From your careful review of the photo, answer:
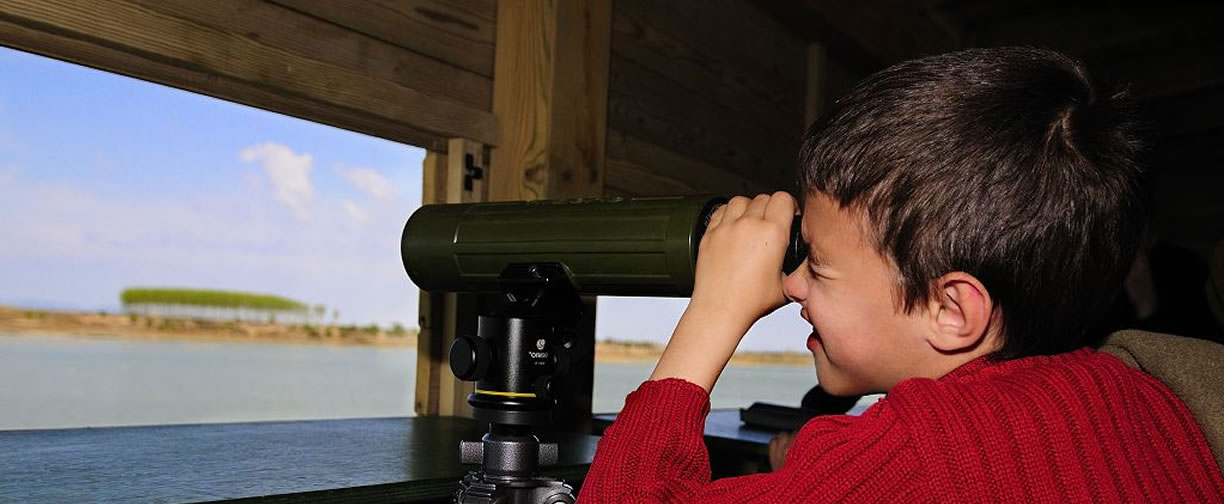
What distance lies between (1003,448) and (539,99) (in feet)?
5.35

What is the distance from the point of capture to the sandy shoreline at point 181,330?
194 centimetres

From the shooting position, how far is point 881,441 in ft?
2.95

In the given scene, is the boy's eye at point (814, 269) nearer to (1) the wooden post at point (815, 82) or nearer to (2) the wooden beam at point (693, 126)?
(2) the wooden beam at point (693, 126)

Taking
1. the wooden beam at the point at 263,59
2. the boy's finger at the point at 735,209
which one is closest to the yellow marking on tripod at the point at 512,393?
the boy's finger at the point at 735,209

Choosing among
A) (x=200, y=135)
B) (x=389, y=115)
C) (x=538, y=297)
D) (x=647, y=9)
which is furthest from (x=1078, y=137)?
(x=647, y=9)

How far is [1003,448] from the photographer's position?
886 millimetres

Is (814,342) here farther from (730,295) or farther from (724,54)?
(724,54)

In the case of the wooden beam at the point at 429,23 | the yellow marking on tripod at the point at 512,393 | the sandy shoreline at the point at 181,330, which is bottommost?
the yellow marking on tripod at the point at 512,393

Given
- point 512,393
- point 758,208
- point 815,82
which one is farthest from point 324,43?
point 815,82

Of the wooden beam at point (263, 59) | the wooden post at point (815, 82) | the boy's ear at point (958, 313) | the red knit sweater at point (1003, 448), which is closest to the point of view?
the red knit sweater at point (1003, 448)

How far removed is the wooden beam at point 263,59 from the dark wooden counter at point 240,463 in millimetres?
561

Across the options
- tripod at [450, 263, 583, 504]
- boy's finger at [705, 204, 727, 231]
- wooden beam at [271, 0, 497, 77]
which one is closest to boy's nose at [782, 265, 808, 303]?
boy's finger at [705, 204, 727, 231]

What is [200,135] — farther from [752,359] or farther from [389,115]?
[752,359]

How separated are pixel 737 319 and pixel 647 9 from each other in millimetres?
1771
